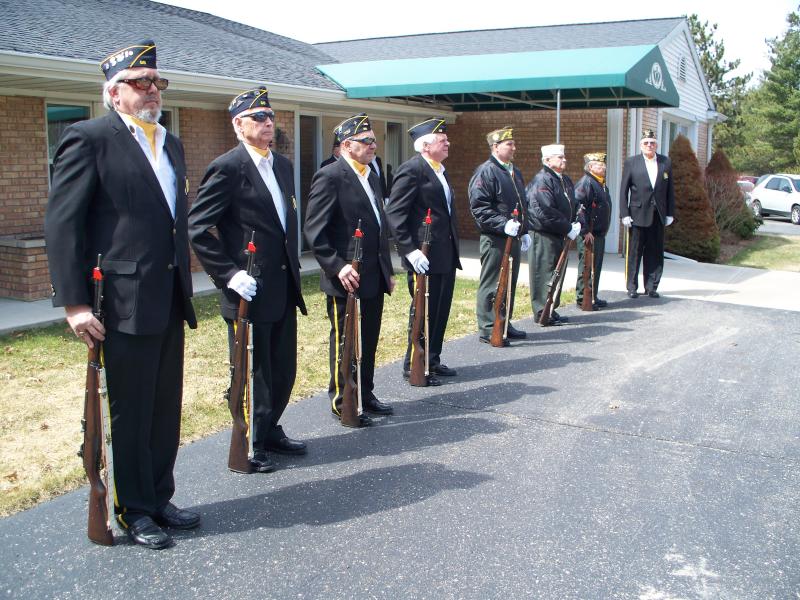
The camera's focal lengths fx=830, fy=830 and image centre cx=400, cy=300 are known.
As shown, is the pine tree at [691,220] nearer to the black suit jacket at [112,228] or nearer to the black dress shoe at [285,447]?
the black dress shoe at [285,447]

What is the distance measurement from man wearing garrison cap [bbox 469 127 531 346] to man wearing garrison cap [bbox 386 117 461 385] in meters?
0.99

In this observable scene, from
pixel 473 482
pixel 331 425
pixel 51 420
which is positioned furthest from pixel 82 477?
pixel 473 482

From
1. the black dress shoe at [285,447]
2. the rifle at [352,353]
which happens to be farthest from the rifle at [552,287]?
the black dress shoe at [285,447]

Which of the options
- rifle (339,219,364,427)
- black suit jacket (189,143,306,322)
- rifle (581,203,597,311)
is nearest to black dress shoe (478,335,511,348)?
rifle (581,203,597,311)

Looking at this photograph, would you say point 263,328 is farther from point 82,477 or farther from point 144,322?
point 82,477

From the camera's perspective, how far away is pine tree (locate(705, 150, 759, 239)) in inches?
751

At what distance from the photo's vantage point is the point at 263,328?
15.3 feet

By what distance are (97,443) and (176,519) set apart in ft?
1.88

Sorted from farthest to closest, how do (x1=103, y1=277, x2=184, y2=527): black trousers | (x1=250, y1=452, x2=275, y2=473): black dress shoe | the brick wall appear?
the brick wall < (x1=250, y1=452, x2=275, y2=473): black dress shoe < (x1=103, y1=277, x2=184, y2=527): black trousers

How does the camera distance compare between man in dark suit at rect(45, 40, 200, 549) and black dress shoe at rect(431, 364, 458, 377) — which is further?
black dress shoe at rect(431, 364, 458, 377)

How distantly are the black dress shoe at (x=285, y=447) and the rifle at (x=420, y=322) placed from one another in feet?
5.65

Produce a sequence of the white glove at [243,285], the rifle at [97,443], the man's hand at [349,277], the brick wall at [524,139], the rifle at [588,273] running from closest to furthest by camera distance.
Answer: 1. the rifle at [97,443]
2. the white glove at [243,285]
3. the man's hand at [349,277]
4. the rifle at [588,273]
5. the brick wall at [524,139]

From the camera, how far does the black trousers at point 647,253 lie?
35.5 ft

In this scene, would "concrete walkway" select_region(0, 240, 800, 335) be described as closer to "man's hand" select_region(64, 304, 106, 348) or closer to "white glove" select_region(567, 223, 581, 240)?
"white glove" select_region(567, 223, 581, 240)
